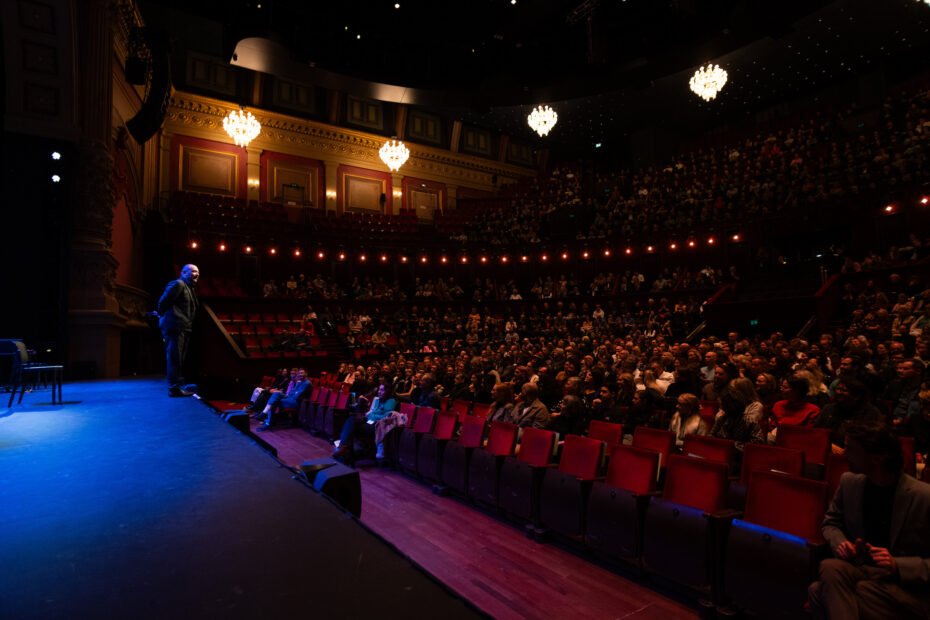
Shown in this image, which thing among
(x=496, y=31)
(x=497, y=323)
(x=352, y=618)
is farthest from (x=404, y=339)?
(x=352, y=618)

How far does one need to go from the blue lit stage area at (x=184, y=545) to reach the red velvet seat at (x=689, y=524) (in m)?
1.89

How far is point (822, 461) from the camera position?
2930 mm

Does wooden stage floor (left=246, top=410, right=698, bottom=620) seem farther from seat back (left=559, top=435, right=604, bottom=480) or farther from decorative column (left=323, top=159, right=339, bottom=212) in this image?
decorative column (left=323, top=159, right=339, bottom=212)

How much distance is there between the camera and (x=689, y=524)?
2482 mm

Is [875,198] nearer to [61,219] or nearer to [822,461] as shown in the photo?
[822,461]

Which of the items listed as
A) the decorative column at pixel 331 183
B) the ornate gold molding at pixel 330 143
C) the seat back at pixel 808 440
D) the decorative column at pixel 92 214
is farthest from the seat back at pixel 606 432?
the ornate gold molding at pixel 330 143

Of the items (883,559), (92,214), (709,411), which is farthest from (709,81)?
(92,214)

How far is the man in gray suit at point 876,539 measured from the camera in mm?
1698

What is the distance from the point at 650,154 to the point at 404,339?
11.9 meters

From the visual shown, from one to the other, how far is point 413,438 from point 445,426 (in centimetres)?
45

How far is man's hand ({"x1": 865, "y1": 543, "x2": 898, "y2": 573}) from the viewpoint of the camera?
172 cm

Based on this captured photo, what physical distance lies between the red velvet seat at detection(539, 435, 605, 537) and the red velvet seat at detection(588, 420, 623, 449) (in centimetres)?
30

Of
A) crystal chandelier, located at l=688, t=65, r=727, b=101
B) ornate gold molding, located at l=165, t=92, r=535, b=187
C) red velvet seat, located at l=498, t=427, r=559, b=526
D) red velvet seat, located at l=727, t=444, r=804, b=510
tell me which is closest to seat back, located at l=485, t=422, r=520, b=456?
red velvet seat, located at l=498, t=427, r=559, b=526

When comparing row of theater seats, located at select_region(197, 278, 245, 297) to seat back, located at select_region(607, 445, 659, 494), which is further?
row of theater seats, located at select_region(197, 278, 245, 297)
